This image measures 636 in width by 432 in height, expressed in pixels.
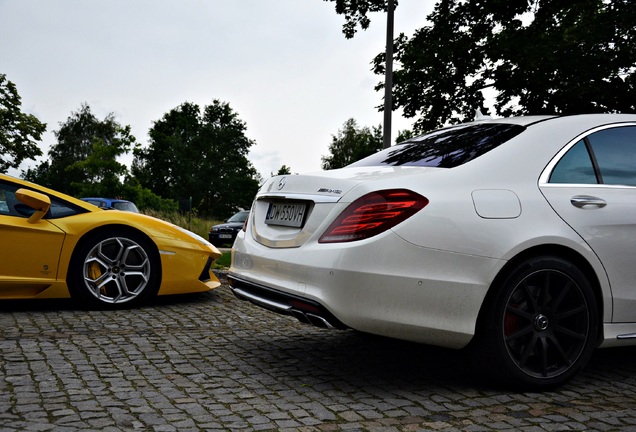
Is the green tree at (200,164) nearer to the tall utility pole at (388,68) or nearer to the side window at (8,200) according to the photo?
the tall utility pole at (388,68)

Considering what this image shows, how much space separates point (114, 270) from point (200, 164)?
73562mm

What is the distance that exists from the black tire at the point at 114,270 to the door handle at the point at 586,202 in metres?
3.99

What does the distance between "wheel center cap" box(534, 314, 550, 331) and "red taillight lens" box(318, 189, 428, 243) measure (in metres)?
0.92

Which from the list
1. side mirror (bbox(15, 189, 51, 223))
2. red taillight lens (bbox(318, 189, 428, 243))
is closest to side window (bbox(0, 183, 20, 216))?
side mirror (bbox(15, 189, 51, 223))

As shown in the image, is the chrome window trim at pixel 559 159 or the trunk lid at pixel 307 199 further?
the chrome window trim at pixel 559 159

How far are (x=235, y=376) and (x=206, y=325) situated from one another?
1.77 meters

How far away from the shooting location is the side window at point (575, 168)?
4.38 metres

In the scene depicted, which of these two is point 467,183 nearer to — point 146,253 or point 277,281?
point 277,281

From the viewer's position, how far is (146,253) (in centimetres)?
691

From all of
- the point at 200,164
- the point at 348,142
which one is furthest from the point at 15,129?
the point at 348,142

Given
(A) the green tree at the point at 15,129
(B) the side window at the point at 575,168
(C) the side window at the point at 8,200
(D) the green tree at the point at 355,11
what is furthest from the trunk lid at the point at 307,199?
(A) the green tree at the point at 15,129

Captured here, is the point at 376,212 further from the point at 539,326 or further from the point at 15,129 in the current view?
the point at 15,129

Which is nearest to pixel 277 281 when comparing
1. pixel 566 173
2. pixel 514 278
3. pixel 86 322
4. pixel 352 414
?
pixel 352 414

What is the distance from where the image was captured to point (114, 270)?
6797mm
